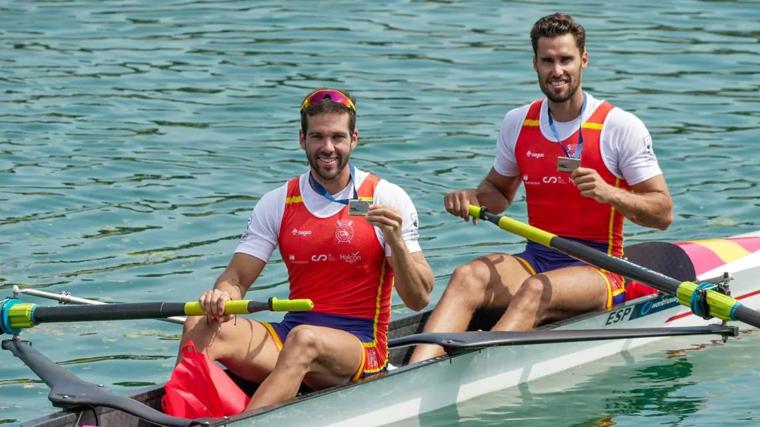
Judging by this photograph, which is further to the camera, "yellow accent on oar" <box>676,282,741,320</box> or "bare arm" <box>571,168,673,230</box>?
"bare arm" <box>571,168,673,230</box>

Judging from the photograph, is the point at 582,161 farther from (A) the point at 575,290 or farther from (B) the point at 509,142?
(A) the point at 575,290

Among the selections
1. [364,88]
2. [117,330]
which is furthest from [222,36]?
[117,330]

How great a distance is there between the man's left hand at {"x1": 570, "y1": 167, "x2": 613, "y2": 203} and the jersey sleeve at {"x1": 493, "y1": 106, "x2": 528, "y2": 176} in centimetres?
78

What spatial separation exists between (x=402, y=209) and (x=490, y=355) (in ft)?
4.37

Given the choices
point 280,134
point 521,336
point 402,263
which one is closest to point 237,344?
point 402,263

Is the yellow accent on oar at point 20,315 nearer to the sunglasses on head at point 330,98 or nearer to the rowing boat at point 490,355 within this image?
the rowing boat at point 490,355

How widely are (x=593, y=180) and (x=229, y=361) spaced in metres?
2.30

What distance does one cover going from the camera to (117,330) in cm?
1021

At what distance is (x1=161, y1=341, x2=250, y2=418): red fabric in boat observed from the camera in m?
7.23

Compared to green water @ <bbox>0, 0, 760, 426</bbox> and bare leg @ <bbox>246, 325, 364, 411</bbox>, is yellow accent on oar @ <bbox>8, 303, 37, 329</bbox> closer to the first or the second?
green water @ <bbox>0, 0, 760, 426</bbox>

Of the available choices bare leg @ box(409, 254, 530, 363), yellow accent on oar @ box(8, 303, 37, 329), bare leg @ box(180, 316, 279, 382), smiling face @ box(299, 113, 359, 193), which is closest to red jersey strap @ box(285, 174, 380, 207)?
smiling face @ box(299, 113, 359, 193)

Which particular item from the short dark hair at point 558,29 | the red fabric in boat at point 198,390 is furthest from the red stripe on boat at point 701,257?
the red fabric in boat at point 198,390

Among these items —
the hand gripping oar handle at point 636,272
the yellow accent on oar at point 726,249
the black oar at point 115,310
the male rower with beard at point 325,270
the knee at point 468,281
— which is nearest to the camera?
the black oar at point 115,310

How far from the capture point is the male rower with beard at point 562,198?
864 cm
